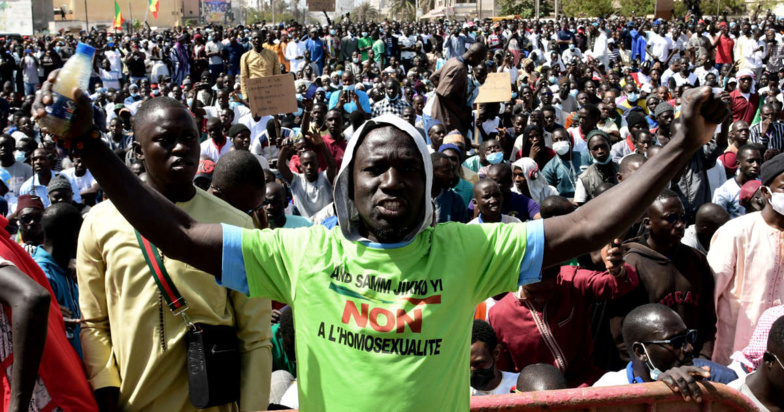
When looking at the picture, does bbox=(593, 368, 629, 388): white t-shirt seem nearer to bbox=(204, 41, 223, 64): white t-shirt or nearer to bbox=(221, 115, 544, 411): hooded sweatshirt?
bbox=(221, 115, 544, 411): hooded sweatshirt

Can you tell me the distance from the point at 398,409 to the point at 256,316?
2.75 ft

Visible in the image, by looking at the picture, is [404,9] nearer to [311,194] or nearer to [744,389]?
[311,194]

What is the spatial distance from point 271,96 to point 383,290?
7.46 meters

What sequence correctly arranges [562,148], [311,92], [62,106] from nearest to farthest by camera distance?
1. [62,106]
2. [562,148]
3. [311,92]

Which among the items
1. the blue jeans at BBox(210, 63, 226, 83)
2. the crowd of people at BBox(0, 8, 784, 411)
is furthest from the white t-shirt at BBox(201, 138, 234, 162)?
the blue jeans at BBox(210, 63, 226, 83)

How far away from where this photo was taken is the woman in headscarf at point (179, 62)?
2084 cm

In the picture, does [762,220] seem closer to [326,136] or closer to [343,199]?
[343,199]

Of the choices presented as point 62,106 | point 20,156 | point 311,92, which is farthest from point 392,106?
point 62,106

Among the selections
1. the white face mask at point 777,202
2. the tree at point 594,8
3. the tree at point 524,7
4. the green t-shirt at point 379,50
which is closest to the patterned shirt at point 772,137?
the white face mask at point 777,202

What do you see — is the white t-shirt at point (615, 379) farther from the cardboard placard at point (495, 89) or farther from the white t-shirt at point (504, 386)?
the cardboard placard at point (495, 89)

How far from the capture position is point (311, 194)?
704 centimetres

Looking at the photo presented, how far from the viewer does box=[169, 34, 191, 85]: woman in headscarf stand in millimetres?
20844

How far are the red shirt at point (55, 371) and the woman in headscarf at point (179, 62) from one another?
755 inches

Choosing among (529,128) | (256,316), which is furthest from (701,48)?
(256,316)
